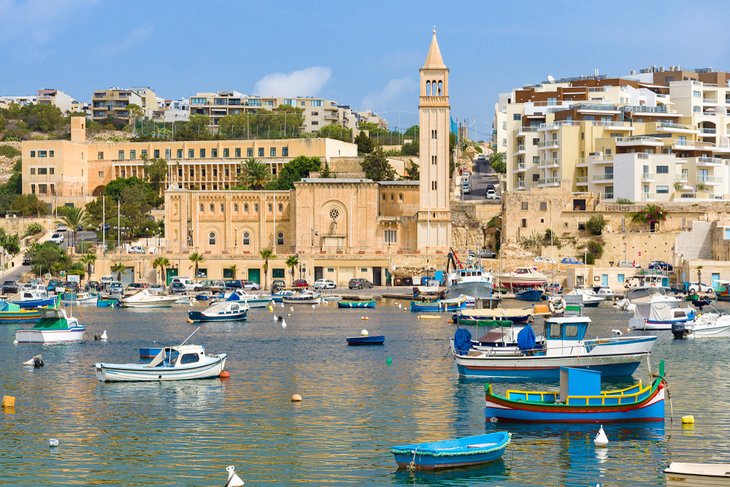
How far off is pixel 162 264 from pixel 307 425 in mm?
64892

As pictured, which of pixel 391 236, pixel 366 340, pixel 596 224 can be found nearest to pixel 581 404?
pixel 366 340

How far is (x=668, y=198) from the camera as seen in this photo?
96750mm

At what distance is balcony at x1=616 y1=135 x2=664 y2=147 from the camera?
98.1 meters

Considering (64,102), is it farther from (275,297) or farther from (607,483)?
(607,483)

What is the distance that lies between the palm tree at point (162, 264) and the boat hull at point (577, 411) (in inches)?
2623

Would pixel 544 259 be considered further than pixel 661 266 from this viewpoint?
Yes

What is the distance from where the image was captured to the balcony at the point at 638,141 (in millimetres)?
98125

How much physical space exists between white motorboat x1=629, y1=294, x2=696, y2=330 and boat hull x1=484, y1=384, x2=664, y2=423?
91.4 feet

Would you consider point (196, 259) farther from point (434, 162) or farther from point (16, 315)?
point (16, 315)

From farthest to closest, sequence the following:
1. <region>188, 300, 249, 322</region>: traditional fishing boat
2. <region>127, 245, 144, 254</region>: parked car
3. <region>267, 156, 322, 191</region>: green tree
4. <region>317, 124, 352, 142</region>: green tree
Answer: <region>317, 124, 352, 142</region>: green tree
<region>267, 156, 322, 191</region>: green tree
<region>127, 245, 144, 254</region>: parked car
<region>188, 300, 249, 322</region>: traditional fishing boat

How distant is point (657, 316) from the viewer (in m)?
61.8

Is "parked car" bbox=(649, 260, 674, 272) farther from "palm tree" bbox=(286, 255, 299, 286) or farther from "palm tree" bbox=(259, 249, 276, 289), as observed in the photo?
"palm tree" bbox=(259, 249, 276, 289)

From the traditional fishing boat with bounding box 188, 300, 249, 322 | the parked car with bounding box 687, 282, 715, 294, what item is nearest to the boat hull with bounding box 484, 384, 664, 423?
the traditional fishing boat with bounding box 188, 300, 249, 322

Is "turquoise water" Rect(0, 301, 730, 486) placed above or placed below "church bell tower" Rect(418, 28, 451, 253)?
below
